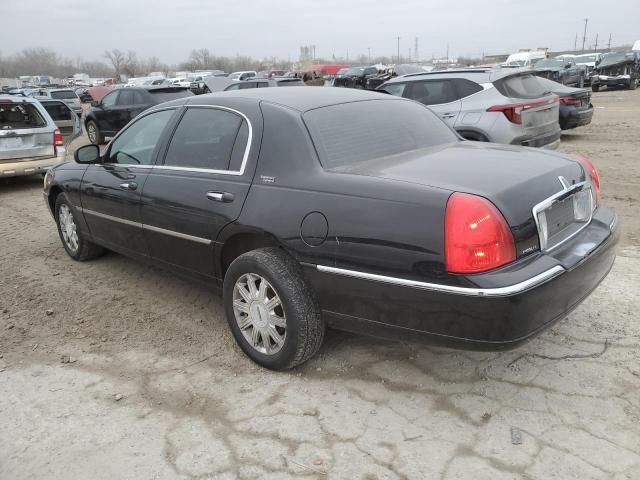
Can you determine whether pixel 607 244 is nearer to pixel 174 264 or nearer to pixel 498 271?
pixel 498 271

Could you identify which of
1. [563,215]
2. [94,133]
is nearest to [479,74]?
[563,215]

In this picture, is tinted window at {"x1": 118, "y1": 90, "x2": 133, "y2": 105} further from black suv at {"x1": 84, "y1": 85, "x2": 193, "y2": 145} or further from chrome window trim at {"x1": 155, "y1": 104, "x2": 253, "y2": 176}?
chrome window trim at {"x1": 155, "y1": 104, "x2": 253, "y2": 176}

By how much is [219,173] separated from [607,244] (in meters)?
2.31

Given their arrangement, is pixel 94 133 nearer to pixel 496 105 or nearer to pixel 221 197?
pixel 496 105

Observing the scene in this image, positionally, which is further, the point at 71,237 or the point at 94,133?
the point at 94,133

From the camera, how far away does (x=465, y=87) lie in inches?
316

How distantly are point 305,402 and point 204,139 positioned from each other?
1.88 meters

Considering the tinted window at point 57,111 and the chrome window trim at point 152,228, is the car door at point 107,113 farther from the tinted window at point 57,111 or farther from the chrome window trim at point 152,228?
the chrome window trim at point 152,228

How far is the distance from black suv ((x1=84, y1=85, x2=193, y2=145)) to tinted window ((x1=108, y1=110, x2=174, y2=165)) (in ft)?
30.2

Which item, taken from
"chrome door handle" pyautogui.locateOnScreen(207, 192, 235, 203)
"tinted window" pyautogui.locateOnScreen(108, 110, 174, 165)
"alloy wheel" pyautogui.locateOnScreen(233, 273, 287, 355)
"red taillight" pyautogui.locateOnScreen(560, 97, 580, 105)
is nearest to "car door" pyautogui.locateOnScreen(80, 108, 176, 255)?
"tinted window" pyautogui.locateOnScreen(108, 110, 174, 165)

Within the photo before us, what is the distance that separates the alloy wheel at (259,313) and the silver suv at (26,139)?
23.8ft

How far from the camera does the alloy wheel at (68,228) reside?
5352mm

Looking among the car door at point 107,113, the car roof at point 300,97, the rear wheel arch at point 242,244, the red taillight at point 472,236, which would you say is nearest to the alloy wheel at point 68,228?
the car roof at point 300,97

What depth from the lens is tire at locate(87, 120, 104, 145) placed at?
15.0m
